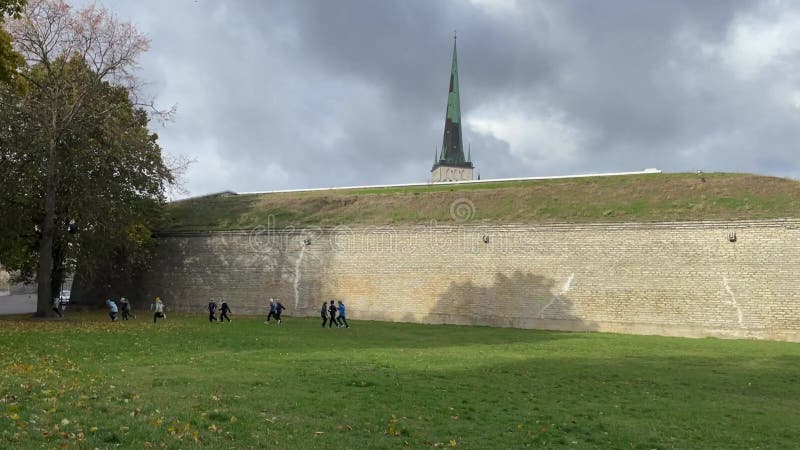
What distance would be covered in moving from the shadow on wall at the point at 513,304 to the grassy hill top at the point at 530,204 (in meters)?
3.49

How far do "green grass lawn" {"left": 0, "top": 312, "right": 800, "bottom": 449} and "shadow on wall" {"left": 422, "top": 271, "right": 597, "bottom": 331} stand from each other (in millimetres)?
7986

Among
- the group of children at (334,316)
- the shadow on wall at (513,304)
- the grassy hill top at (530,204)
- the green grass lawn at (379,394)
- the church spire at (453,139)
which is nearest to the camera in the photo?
the green grass lawn at (379,394)

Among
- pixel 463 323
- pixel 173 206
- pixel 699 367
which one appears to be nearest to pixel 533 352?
pixel 699 367

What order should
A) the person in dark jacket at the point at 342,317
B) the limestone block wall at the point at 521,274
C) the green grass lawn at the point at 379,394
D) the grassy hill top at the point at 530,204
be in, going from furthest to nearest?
the grassy hill top at the point at 530,204, the person in dark jacket at the point at 342,317, the limestone block wall at the point at 521,274, the green grass lawn at the point at 379,394

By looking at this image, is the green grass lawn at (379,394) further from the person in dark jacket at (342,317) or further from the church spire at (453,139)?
the church spire at (453,139)

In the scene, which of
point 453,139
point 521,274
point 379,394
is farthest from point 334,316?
point 453,139

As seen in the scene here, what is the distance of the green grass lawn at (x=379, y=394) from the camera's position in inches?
323

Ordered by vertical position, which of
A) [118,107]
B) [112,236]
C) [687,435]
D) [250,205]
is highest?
[118,107]

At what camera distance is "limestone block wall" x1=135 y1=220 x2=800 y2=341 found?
25.9 metres

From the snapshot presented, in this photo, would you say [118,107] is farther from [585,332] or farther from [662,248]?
[662,248]

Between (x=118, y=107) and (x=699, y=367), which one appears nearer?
(x=699, y=367)

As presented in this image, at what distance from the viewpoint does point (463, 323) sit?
30953mm

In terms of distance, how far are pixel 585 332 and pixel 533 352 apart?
9.54 m

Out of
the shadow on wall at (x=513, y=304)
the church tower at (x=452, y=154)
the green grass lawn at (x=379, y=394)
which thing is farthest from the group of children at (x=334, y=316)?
the church tower at (x=452, y=154)
